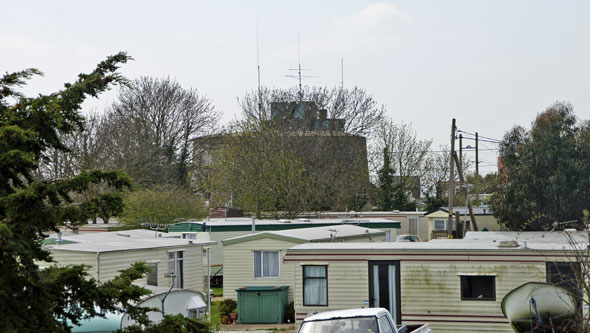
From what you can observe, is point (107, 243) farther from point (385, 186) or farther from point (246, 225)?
point (385, 186)

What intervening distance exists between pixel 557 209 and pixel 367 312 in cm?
3166

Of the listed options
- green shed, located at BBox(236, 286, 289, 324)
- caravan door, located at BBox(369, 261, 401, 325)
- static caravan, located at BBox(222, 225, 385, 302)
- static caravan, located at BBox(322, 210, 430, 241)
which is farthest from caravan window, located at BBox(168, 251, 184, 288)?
static caravan, located at BBox(322, 210, 430, 241)

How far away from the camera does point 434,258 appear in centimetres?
2022

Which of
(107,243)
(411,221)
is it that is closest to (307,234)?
(107,243)

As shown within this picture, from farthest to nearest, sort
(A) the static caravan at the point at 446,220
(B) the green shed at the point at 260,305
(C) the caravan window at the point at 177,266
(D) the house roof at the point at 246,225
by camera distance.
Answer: (A) the static caravan at the point at 446,220
(D) the house roof at the point at 246,225
(B) the green shed at the point at 260,305
(C) the caravan window at the point at 177,266

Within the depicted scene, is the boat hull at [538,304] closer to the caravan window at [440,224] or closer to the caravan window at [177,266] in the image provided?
the caravan window at [177,266]

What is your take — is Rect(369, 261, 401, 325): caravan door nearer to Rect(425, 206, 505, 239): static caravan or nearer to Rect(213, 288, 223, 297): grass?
Rect(213, 288, 223, 297): grass

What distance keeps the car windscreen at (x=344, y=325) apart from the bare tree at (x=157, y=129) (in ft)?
123

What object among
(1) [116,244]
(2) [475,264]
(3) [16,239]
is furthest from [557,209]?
(3) [16,239]

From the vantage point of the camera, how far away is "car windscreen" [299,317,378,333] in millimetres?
13547

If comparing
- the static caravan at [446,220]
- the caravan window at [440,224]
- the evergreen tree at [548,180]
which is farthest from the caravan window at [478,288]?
the caravan window at [440,224]

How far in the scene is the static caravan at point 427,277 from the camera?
64.5ft

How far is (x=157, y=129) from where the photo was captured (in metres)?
54.1

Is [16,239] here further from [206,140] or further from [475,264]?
[206,140]
